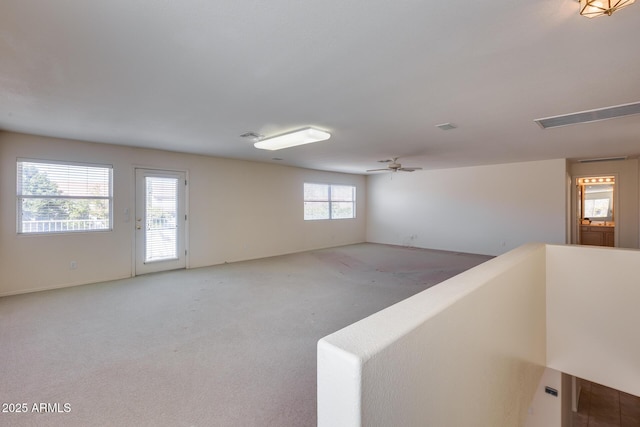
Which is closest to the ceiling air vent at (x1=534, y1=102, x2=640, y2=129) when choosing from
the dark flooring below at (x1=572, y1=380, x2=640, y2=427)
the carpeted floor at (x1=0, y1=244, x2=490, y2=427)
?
the carpeted floor at (x1=0, y1=244, x2=490, y2=427)

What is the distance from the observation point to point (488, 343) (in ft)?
5.54

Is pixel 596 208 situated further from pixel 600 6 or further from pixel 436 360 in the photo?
pixel 436 360

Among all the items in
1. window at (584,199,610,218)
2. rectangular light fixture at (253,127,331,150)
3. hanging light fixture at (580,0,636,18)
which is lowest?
window at (584,199,610,218)

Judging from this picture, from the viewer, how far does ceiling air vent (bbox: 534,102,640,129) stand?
3039mm

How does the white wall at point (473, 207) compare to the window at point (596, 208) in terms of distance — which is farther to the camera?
the window at point (596, 208)

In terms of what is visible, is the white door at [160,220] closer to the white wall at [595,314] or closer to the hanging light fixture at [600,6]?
the hanging light fixture at [600,6]

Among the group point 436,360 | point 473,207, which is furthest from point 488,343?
point 473,207

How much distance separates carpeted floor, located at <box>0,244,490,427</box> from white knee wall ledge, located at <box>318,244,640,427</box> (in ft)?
3.54

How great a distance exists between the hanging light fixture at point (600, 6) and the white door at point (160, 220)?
5905 mm

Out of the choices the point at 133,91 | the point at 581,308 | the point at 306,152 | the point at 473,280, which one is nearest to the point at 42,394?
the point at 133,91

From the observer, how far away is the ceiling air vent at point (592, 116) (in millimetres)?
3039

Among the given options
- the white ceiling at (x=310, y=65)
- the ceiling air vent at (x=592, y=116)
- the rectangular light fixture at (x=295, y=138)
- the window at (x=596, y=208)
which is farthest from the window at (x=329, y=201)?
the window at (x=596, y=208)

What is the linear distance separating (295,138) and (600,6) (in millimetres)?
3233

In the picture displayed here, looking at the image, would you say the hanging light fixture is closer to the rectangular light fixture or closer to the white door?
the rectangular light fixture
